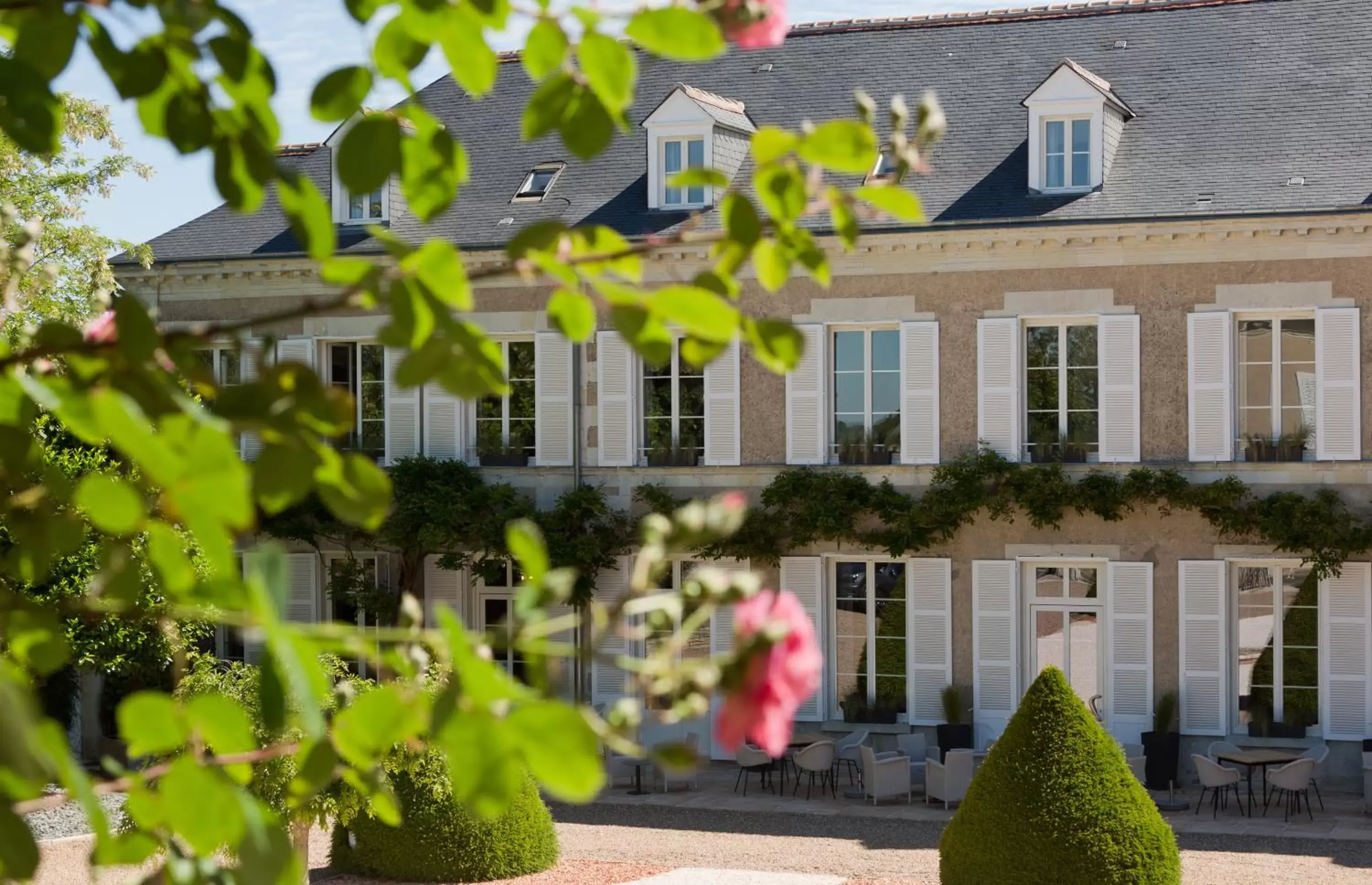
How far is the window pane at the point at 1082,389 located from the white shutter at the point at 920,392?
1.28m

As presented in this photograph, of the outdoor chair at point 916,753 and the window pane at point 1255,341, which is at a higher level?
the window pane at point 1255,341

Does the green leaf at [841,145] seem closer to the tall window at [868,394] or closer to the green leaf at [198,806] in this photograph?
the green leaf at [198,806]

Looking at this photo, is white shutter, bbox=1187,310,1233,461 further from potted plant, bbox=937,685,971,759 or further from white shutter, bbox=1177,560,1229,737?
potted plant, bbox=937,685,971,759

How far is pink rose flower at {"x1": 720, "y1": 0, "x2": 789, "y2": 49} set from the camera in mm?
1627

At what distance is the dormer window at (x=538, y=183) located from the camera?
776 inches

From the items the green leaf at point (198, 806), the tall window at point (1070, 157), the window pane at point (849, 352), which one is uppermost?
the tall window at point (1070, 157)

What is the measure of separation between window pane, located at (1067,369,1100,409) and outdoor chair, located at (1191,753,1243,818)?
354 centimetres

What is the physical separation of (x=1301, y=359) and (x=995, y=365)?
9.23ft

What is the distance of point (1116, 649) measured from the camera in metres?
16.7

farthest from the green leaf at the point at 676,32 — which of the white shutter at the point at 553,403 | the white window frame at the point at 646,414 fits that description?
the white shutter at the point at 553,403

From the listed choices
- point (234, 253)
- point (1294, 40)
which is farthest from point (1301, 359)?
point (234, 253)

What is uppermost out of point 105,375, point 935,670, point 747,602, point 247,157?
point 247,157

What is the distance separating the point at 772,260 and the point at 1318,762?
1484 cm

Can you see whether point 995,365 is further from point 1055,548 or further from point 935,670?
point 935,670
